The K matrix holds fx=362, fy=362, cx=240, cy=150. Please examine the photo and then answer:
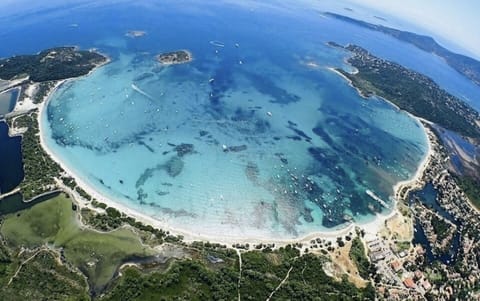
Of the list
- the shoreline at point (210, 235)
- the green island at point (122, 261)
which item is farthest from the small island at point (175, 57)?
the green island at point (122, 261)

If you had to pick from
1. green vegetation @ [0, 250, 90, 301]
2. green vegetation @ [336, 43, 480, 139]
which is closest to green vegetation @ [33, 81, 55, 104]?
green vegetation @ [0, 250, 90, 301]

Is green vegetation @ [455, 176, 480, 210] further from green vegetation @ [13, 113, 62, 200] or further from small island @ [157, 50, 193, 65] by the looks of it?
small island @ [157, 50, 193, 65]

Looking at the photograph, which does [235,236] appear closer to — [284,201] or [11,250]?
[284,201]

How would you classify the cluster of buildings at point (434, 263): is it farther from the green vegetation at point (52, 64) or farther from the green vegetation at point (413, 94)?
the green vegetation at point (52, 64)

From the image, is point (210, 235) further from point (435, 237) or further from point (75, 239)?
point (435, 237)

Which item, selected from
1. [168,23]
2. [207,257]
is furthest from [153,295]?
[168,23]

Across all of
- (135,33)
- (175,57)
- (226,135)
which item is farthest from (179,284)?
(135,33)
